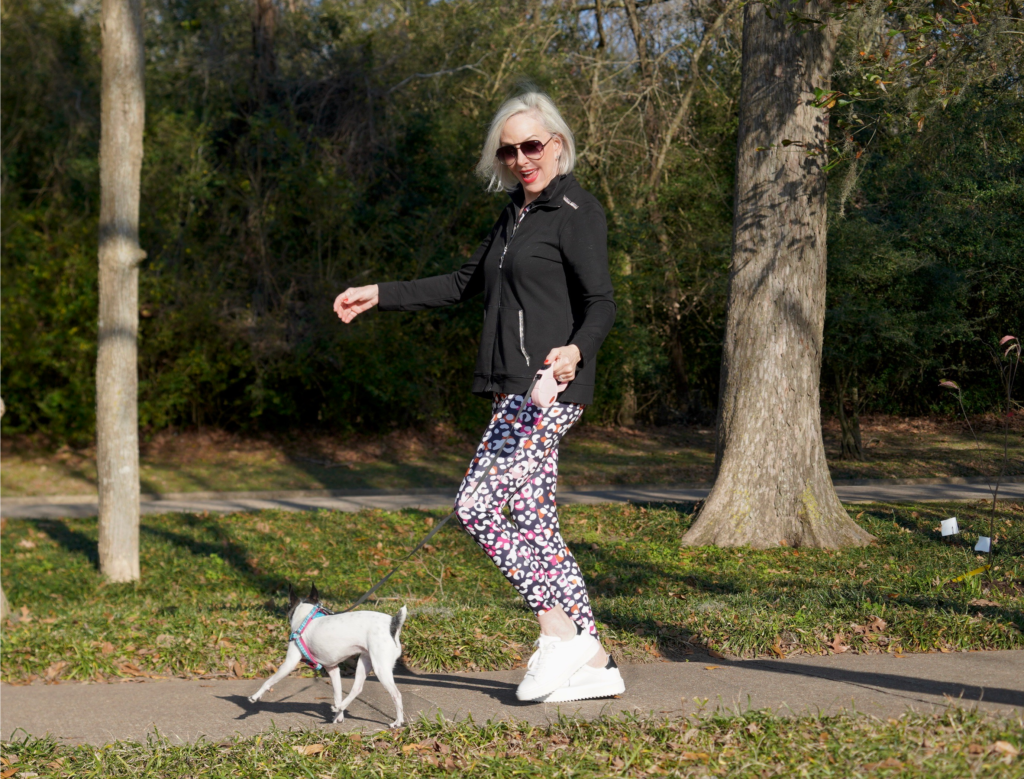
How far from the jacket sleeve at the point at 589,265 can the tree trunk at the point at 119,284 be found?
5.37 metres

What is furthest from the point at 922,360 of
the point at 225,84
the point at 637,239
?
the point at 225,84

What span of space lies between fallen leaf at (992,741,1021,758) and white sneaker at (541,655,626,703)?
129 centimetres

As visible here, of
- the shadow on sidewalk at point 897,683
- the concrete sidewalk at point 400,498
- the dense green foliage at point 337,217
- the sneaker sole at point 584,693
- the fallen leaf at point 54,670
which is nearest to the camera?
the shadow on sidewalk at point 897,683

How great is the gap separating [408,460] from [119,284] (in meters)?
8.88

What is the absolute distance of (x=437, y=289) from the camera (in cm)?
395

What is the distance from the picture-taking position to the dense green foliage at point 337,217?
49.1 ft

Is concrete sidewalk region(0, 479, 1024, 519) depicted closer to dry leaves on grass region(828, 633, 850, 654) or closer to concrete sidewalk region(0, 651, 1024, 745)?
dry leaves on grass region(828, 633, 850, 654)

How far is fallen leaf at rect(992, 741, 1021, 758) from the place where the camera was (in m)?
2.75

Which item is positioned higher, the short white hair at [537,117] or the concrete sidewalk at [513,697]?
the short white hair at [537,117]

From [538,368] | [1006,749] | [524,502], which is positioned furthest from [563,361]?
[1006,749]

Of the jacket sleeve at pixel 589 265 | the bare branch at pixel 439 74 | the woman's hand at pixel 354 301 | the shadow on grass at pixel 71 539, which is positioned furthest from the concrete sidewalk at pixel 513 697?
the bare branch at pixel 439 74

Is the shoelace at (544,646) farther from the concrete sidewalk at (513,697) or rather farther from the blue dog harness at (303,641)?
the blue dog harness at (303,641)

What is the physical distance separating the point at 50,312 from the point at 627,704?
14.0 meters

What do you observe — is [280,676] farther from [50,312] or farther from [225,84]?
[225,84]
